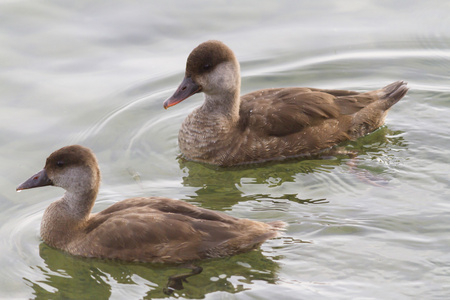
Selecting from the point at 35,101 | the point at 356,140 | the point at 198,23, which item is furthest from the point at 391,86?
the point at 35,101

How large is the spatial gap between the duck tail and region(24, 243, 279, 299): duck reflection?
12.3 ft

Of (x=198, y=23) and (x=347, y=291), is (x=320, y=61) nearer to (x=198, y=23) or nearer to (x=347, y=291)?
(x=198, y=23)

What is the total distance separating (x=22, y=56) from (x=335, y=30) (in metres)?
5.11

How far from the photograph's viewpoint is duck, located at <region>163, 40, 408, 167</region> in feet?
33.2

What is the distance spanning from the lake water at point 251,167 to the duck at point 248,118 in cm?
24

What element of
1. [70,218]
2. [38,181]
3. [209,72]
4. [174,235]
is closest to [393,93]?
[209,72]

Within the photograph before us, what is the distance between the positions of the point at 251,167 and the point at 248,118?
646 mm

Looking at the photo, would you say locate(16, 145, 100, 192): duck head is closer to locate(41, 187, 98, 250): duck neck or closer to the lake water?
locate(41, 187, 98, 250): duck neck

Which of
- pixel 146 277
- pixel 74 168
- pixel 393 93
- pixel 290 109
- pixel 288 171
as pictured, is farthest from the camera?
pixel 393 93

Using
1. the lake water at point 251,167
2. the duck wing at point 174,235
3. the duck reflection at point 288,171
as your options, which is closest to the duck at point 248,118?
the duck reflection at point 288,171

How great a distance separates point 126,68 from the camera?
12.3m

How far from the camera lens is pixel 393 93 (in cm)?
1084

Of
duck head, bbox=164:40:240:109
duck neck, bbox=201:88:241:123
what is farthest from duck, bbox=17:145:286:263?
duck neck, bbox=201:88:241:123

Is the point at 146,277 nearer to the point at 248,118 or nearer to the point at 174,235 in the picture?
the point at 174,235
